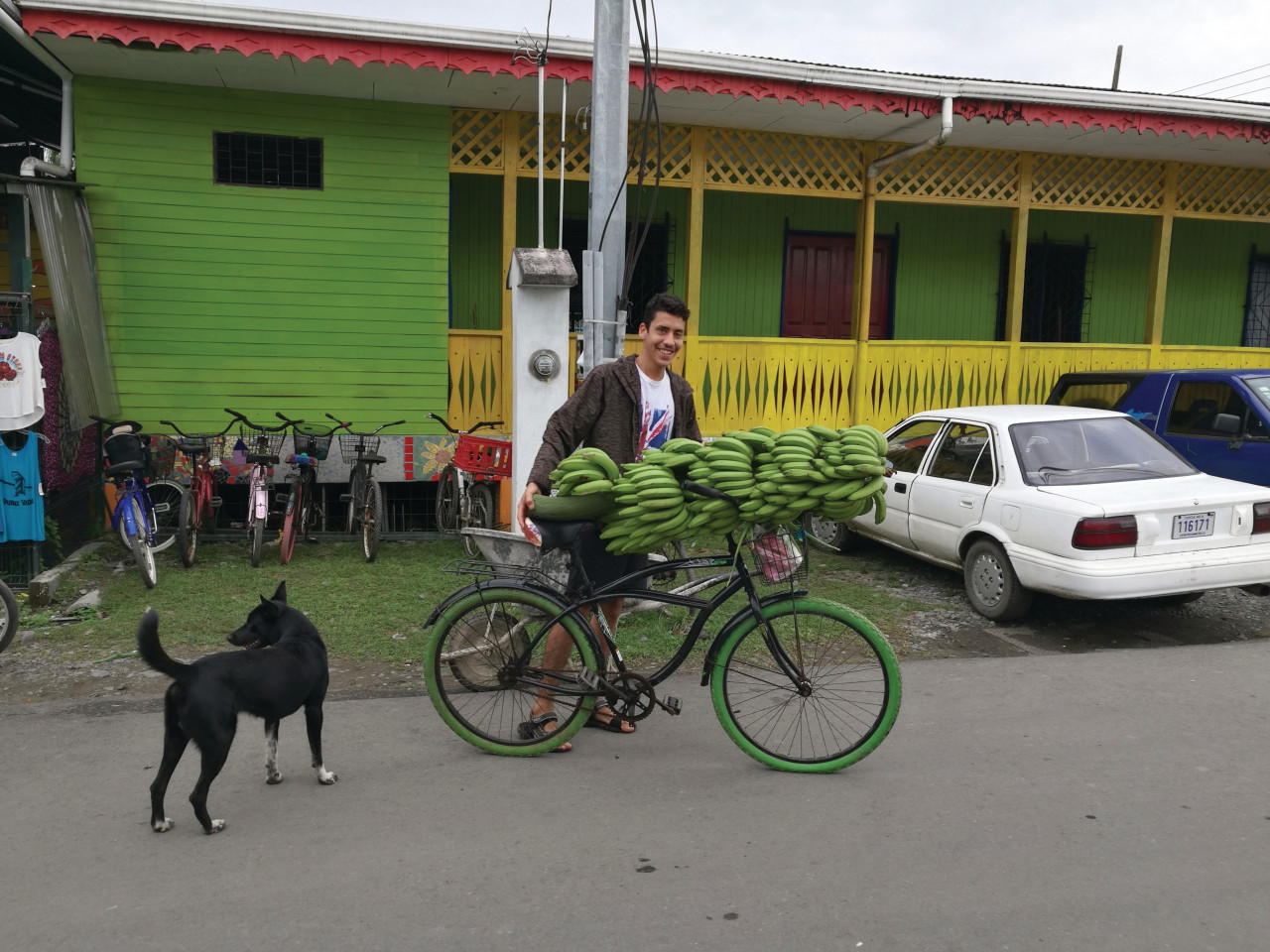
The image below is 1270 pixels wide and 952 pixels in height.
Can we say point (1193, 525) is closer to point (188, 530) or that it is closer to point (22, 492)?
point (188, 530)

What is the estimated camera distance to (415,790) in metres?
3.88

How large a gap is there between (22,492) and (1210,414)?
30.3 ft

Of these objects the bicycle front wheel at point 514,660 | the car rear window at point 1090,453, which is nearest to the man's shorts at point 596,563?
the bicycle front wheel at point 514,660

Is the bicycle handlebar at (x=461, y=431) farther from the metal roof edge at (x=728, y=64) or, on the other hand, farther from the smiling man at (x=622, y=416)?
the smiling man at (x=622, y=416)

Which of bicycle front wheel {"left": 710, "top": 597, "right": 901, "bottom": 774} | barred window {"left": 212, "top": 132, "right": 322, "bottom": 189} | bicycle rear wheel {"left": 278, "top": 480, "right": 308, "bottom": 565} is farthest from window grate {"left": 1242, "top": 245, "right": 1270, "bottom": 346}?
bicycle rear wheel {"left": 278, "top": 480, "right": 308, "bottom": 565}

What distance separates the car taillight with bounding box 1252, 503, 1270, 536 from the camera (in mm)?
6113

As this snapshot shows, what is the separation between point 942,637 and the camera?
631 centimetres

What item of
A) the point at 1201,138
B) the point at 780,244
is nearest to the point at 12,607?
the point at 780,244

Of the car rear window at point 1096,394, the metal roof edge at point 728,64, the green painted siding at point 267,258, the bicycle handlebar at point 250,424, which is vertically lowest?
the bicycle handlebar at point 250,424

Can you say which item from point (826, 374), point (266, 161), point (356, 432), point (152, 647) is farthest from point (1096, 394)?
point (152, 647)

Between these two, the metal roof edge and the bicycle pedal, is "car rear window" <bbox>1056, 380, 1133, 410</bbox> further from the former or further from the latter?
the bicycle pedal

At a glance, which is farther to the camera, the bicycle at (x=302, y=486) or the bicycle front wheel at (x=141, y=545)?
the bicycle at (x=302, y=486)

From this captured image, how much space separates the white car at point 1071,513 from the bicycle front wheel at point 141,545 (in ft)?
18.4

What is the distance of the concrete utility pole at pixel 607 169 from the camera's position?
6.27 meters
